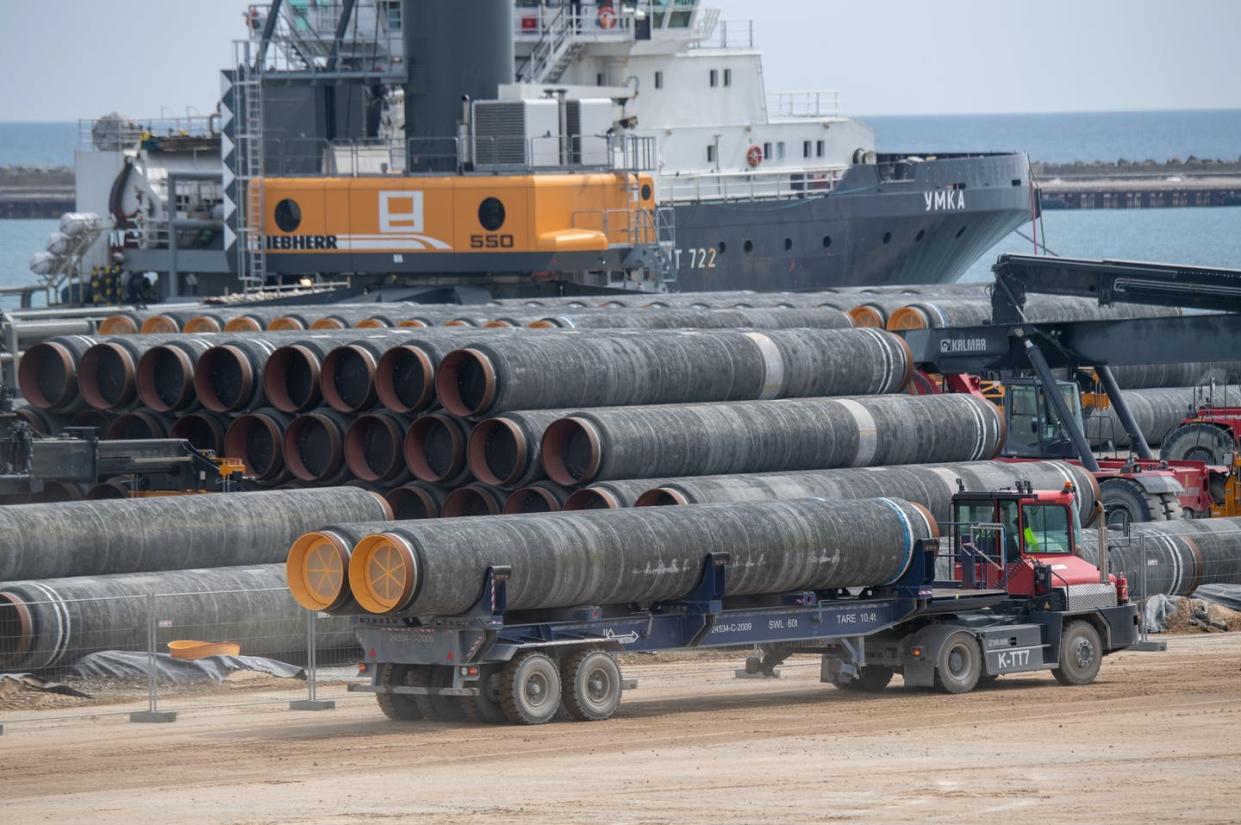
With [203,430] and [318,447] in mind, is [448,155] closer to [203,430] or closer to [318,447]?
[203,430]

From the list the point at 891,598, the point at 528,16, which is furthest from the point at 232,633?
the point at 528,16

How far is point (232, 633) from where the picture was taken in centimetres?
2203

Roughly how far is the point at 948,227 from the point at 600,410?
3023 cm

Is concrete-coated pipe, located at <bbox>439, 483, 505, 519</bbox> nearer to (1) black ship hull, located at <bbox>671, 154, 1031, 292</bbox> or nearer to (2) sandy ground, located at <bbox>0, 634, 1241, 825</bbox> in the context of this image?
(2) sandy ground, located at <bbox>0, 634, 1241, 825</bbox>

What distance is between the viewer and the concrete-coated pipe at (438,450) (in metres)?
25.2

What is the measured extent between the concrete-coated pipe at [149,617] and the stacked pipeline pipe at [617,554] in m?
3.98

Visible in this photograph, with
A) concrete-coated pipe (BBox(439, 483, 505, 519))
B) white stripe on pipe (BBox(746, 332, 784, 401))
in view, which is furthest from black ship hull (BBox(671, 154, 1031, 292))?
concrete-coated pipe (BBox(439, 483, 505, 519))

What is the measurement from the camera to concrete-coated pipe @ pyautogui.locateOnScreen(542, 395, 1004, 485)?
24109 mm

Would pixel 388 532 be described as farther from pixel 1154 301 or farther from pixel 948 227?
pixel 948 227

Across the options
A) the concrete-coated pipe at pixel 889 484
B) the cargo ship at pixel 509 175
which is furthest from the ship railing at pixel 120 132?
the concrete-coated pipe at pixel 889 484

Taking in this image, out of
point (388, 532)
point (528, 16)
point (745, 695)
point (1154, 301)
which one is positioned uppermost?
point (528, 16)

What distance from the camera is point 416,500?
25.8m

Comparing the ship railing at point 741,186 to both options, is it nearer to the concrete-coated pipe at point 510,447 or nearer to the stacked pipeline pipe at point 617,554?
the concrete-coated pipe at point 510,447

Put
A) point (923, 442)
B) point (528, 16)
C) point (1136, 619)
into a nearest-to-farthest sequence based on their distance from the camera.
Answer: point (1136, 619)
point (923, 442)
point (528, 16)
